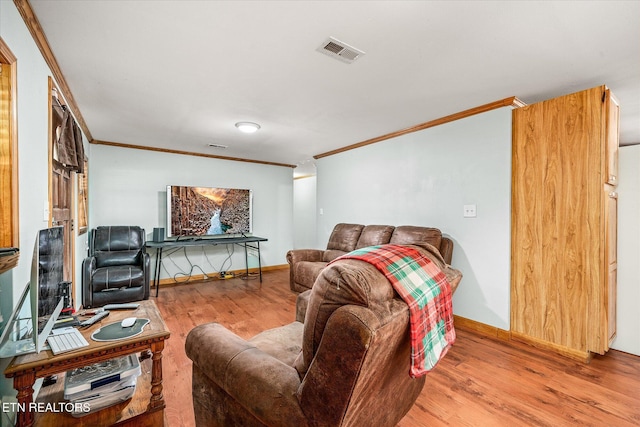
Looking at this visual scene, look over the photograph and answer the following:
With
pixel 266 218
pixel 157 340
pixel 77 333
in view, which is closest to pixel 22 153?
pixel 77 333

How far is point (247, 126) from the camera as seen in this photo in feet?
11.0

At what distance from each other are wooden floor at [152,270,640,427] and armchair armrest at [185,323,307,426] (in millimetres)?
739

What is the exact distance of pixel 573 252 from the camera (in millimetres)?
2318

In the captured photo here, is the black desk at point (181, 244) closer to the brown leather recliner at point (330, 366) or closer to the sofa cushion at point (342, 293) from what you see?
the brown leather recliner at point (330, 366)

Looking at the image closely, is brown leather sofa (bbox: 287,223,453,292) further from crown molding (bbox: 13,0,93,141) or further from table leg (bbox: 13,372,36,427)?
crown molding (bbox: 13,0,93,141)

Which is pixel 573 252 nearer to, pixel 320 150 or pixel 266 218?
pixel 320 150

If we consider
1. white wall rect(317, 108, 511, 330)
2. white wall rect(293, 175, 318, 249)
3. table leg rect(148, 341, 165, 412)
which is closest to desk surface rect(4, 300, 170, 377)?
table leg rect(148, 341, 165, 412)

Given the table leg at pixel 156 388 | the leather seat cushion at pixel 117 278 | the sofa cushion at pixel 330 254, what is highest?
the sofa cushion at pixel 330 254

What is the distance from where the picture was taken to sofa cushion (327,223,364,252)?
3.92 metres

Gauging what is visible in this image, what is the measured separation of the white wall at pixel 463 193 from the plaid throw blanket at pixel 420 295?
1.94 m

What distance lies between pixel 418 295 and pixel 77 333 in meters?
1.55

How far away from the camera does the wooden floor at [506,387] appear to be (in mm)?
1647

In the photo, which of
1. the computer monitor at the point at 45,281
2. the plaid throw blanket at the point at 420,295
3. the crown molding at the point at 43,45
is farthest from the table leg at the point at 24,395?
the crown molding at the point at 43,45

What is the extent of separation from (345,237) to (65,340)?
3143 millimetres
